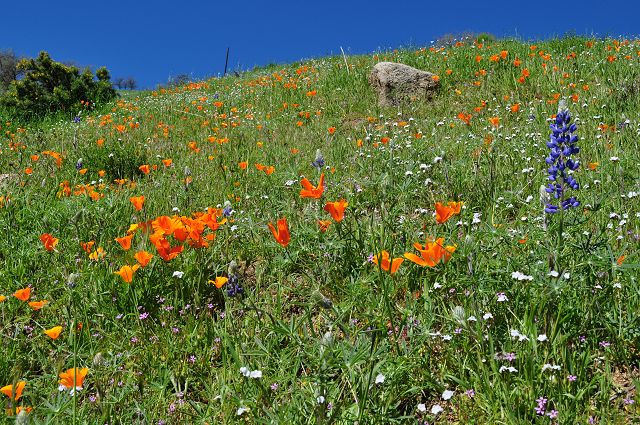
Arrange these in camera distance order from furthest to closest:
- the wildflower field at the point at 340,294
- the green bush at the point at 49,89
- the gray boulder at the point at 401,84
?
the green bush at the point at 49,89 → the gray boulder at the point at 401,84 → the wildflower field at the point at 340,294

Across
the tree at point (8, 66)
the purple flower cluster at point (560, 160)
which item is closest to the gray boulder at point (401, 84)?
the purple flower cluster at point (560, 160)

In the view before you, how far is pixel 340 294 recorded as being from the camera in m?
3.03

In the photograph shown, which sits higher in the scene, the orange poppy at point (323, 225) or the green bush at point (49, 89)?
the green bush at point (49, 89)

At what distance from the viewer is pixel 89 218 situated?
14.0 ft

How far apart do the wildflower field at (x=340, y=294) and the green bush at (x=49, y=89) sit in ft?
41.2

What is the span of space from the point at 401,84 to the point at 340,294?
8.05 meters

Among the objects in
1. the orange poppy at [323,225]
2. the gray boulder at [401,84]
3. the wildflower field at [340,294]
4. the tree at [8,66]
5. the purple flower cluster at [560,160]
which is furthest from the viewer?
the tree at [8,66]

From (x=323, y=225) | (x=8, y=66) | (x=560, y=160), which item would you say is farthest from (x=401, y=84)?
(x=8, y=66)

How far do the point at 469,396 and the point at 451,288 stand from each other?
756 mm

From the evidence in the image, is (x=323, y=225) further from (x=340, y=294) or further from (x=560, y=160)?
(x=560, y=160)

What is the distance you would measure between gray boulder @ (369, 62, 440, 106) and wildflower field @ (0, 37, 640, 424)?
4.24 metres

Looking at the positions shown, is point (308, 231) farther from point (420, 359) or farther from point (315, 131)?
point (315, 131)

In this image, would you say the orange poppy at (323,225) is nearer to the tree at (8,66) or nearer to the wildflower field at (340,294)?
the wildflower field at (340,294)

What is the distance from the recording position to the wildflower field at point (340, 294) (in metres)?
2.11
